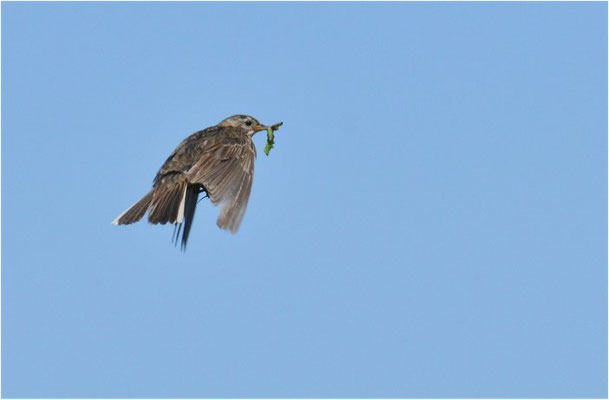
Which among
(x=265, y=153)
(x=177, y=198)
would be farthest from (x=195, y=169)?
(x=265, y=153)

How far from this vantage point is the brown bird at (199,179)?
14.2 meters

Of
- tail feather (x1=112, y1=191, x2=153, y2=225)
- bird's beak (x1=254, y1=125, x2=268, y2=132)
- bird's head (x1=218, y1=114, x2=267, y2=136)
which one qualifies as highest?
bird's head (x1=218, y1=114, x2=267, y2=136)

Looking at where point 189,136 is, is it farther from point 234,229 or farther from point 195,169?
point 234,229

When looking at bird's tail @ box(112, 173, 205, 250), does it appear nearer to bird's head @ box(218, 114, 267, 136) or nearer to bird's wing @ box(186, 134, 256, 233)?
bird's wing @ box(186, 134, 256, 233)

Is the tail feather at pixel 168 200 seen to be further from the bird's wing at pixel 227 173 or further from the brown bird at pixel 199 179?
the bird's wing at pixel 227 173

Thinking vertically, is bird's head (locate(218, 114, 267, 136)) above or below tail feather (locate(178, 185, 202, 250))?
above

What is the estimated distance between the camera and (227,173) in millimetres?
14625

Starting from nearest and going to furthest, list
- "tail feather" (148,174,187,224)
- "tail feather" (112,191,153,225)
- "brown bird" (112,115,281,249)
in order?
"brown bird" (112,115,281,249) < "tail feather" (148,174,187,224) < "tail feather" (112,191,153,225)

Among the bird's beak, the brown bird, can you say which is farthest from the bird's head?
the brown bird

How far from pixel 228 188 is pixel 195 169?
3.26ft

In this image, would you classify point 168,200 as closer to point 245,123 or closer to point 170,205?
point 170,205

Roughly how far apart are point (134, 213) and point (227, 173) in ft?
4.51

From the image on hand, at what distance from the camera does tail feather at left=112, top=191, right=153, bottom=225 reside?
14812mm

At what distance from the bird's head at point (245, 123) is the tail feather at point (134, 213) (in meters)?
2.27
